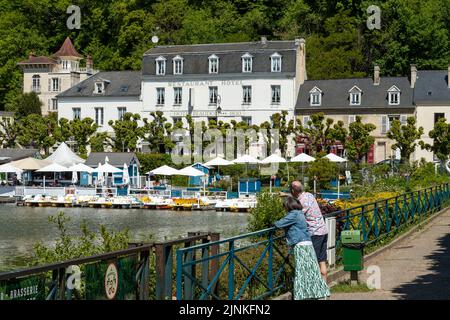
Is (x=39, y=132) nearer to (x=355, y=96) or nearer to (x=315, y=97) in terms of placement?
(x=315, y=97)

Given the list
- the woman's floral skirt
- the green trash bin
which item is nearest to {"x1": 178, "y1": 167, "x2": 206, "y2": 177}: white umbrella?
the green trash bin

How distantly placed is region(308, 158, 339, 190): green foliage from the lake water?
5.75 metres

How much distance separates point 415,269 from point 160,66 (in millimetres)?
59774

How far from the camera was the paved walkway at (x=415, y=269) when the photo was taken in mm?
13188

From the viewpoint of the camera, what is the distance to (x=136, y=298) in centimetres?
979

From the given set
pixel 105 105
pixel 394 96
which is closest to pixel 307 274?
pixel 394 96

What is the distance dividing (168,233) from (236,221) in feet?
23.4

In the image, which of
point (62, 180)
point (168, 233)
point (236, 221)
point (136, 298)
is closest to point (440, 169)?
point (236, 221)

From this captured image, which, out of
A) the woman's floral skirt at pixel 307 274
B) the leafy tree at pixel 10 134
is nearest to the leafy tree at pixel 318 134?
the leafy tree at pixel 10 134

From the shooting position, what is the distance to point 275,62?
70.1m

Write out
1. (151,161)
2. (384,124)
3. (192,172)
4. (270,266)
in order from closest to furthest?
(270,266), (192,172), (151,161), (384,124)

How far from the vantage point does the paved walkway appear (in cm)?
1319

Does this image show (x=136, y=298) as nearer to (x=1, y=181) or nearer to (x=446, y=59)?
(x=1, y=181)

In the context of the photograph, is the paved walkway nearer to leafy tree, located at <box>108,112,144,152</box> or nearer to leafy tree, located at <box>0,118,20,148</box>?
leafy tree, located at <box>108,112,144,152</box>
